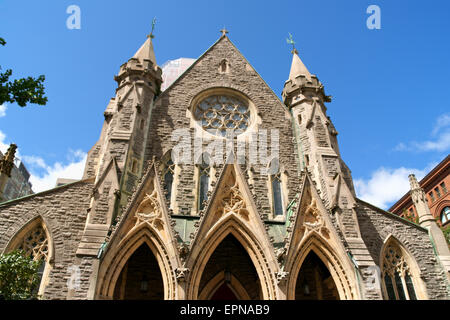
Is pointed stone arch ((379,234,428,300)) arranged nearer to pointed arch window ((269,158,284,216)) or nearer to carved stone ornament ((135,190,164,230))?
pointed arch window ((269,158,284,216))

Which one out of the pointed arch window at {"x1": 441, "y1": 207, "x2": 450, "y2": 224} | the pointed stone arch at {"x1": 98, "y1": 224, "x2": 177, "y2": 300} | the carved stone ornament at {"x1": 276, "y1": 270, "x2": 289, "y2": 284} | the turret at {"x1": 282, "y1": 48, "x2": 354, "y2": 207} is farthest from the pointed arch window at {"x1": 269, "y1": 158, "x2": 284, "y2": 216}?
the pointed arch window at {"x1": 441, "y1": 207, "x2": 450, "y2": 224}

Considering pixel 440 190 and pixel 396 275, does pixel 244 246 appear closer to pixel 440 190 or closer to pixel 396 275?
pixel 396 275

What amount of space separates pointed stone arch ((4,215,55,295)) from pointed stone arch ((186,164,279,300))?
14.5 ft

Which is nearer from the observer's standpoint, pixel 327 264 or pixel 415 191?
pixel 327 264

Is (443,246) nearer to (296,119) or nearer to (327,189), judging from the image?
(327,189)

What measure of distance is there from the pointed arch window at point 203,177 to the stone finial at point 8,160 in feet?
21.2

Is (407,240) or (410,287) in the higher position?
(407,240)

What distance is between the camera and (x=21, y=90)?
24.5ft

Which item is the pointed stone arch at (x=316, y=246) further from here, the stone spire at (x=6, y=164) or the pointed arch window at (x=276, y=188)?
the stone spire at (x=6, y=164)

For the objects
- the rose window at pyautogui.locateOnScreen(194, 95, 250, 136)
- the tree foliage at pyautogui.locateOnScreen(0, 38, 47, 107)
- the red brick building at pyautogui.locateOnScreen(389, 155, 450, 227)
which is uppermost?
the red brick building at pyautogui.locateOnScreen(389, 155, 450, 227)

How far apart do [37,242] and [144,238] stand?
3675 mm

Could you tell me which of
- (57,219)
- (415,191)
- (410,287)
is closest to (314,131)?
(415,191)

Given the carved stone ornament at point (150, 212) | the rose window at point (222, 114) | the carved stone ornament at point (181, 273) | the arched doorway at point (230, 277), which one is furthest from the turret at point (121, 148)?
the arched doorway at point (230, 277)

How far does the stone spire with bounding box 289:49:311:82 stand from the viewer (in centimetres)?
1660
